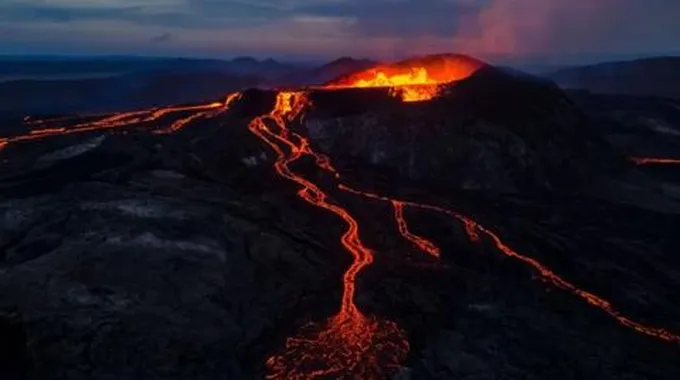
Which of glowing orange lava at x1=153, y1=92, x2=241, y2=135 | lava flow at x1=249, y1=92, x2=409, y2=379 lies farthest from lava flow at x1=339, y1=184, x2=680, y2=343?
glowing orange lava at x1=153, y1=92, x2=241, y2=135

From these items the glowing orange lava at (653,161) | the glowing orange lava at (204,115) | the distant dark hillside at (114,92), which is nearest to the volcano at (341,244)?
the glowing orange lava at (204,115)

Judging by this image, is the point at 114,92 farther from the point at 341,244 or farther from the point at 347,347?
the point at 347,347

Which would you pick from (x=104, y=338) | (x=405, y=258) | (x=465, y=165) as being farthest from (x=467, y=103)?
(x=104, y=338)

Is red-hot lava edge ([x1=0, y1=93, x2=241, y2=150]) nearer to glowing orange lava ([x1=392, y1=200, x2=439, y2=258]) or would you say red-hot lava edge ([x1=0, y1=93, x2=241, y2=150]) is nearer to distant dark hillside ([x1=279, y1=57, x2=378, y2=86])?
glowing orange lava ([x1=392, y1=200, x2=439, y2=258])

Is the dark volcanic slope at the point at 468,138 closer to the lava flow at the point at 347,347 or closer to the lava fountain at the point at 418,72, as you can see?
the lava fountain at the point at 418,72

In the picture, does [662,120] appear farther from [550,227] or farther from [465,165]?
[550,227]

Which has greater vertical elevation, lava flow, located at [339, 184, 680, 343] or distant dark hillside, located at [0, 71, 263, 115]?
lava flow, located at [339, 184, 680, 343]
